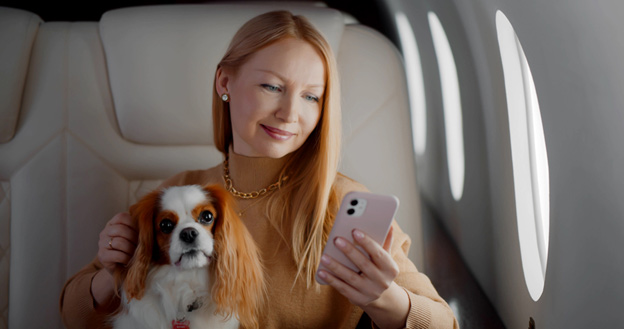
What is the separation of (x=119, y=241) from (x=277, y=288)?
36 cm

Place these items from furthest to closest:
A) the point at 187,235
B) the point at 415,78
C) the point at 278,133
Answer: the point at 415,78 < the point at 278,133 < the point at 187,235

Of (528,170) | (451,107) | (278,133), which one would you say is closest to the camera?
(278,133)

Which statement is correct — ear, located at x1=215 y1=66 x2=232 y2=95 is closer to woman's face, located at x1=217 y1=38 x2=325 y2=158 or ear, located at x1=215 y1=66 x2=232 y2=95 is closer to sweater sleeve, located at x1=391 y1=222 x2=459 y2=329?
woman's face, located at x1=217 y1=38 x2=325 y2=158

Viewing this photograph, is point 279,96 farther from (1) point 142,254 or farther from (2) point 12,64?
(2) point 12,64

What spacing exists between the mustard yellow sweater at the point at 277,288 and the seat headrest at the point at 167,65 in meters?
0.31

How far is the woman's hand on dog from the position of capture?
973mm

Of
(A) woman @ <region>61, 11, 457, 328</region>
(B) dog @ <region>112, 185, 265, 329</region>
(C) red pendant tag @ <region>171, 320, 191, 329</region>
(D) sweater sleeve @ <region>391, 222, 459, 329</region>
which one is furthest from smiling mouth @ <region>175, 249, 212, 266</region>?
(D) sweater sleeve @ <region>391, 222, 459, 329</region>

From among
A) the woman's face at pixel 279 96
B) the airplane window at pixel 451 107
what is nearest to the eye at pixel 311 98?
the woman's face at pixel 279 96

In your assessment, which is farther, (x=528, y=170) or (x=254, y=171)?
(x=528, y=170)

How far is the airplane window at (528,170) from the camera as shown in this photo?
4.46 feet

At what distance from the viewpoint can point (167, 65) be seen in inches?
58.6

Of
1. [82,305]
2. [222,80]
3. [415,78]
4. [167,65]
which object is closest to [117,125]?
[167,65]

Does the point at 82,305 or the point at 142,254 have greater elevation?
Answer: the point at 142,254

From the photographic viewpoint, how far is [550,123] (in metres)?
1.07
